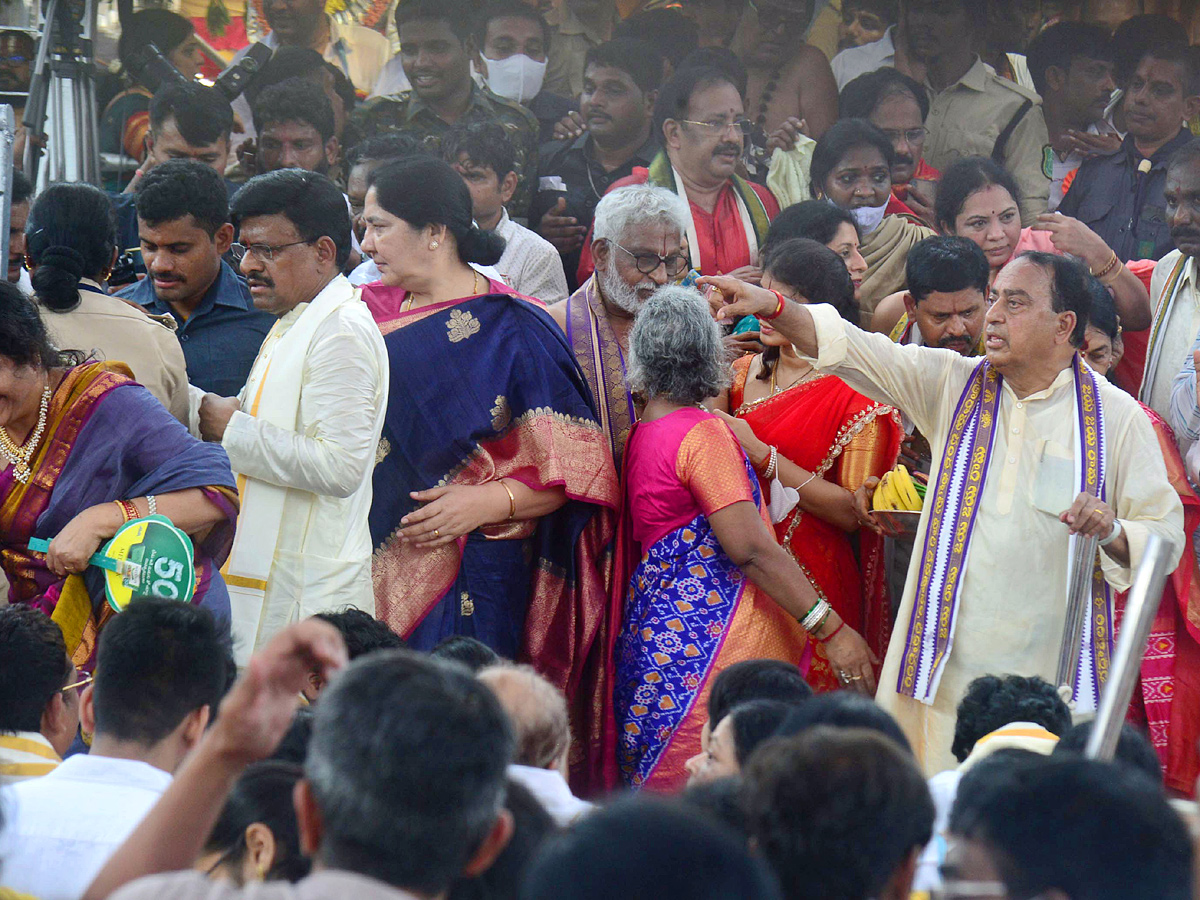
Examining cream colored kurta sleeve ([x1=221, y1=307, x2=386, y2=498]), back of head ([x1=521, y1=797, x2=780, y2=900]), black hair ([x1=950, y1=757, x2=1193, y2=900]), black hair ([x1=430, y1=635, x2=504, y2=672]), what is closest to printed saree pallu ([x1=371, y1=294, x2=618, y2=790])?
cream colored kurta sleeve ([x1=221, y1=307, x2=386, y2=498])

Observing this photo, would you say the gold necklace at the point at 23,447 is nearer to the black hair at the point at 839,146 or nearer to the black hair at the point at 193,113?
the black hair at the point at 193,113

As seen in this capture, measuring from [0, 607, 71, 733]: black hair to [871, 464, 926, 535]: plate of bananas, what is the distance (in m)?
2.23

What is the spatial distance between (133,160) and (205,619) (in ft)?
13.6

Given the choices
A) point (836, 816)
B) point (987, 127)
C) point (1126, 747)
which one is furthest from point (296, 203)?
point (987, 127)

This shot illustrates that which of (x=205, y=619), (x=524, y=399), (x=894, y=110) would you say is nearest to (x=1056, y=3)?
(x=894, y=110)

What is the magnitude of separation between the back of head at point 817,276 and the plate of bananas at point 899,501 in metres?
0.59

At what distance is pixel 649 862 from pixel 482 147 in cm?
477

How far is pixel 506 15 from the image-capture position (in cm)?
652

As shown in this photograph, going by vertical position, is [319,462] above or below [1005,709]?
above

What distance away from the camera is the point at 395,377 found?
12.5 ft

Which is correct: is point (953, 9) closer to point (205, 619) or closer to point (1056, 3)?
point (1056, 3)

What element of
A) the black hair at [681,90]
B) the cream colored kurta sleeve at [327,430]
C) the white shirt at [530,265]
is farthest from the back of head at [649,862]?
the black hair at [681,90]

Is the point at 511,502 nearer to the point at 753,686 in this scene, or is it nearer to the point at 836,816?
the point at 753,686

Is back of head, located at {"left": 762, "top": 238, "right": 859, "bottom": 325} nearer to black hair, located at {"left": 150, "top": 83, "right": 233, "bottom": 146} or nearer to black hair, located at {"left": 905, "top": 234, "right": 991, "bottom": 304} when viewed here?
black hair, located at {"left": 905, "top": 234, "right": 991, "bottom": 304}
